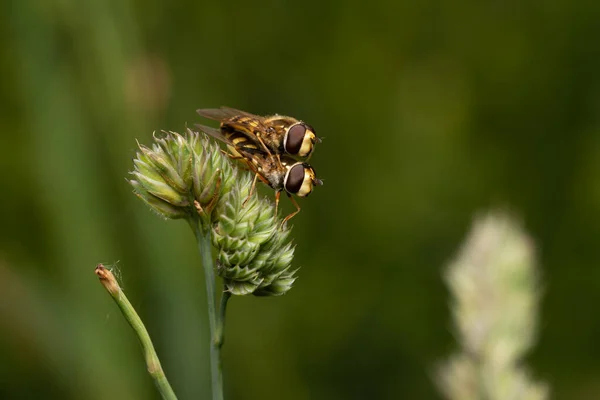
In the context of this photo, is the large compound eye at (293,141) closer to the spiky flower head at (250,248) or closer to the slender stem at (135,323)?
the spiky flower head at (250,248)

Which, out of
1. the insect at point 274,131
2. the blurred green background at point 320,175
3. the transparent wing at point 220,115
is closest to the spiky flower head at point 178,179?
the insect at point 274,131

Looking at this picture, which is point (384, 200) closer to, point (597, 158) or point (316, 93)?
point (316, 93)

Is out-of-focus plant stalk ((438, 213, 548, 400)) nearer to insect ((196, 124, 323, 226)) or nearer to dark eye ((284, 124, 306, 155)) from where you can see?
insect ((196, 124, 323, 226))

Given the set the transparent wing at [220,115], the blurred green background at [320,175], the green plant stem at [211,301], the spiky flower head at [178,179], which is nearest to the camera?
the green plant stem at [211,301]

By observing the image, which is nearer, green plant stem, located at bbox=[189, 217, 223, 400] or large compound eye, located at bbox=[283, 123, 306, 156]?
green plant stem, located at bbox=[189, 217, 223, 400]

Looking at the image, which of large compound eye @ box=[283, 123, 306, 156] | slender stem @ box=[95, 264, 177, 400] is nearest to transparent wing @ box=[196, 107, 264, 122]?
large compound eye @ box=[283, 123, 306, 156]

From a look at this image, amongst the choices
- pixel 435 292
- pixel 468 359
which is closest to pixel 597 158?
A: pixel 435 292
